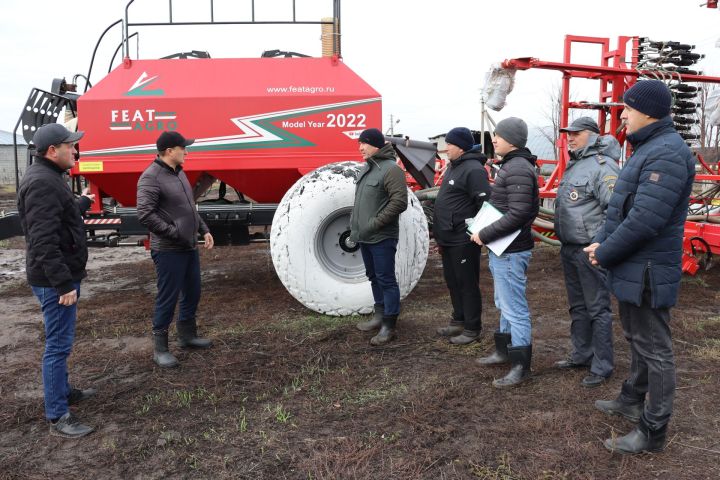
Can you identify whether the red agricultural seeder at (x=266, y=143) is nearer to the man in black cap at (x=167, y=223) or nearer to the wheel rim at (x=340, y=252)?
A: the wheel rim at (x=340, y=252)

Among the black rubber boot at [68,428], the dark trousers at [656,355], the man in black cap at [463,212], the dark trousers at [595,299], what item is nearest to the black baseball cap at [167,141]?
the black rubber boot at [68,428]

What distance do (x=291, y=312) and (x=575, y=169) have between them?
9.52 ft

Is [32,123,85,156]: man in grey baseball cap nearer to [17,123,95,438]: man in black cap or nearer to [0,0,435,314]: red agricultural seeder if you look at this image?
[17,123,95,438]: man in black cap

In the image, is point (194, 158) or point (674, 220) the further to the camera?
point (194, 158)

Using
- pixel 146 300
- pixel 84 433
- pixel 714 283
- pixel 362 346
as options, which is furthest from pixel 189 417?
pixel 714 283

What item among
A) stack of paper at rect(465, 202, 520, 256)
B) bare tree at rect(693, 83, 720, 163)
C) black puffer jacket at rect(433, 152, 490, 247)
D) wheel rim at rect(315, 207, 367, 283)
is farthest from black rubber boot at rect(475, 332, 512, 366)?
bare tree at rect(693, 83, 720, 163)

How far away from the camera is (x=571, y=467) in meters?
2.67

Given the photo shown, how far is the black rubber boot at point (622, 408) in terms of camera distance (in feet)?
10.0

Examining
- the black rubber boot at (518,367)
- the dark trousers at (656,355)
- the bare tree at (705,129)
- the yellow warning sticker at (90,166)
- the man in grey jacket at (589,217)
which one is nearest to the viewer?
the dark trousers at (656,355)

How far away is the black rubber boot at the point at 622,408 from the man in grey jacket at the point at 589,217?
32 centimetres

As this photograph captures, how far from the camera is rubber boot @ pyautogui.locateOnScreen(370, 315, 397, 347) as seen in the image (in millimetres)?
4422

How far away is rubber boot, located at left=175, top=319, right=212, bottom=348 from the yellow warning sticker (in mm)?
1698

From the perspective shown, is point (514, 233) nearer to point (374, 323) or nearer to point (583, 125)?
point (583, 125)

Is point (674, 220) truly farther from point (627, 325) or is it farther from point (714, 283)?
point (714, 283)
